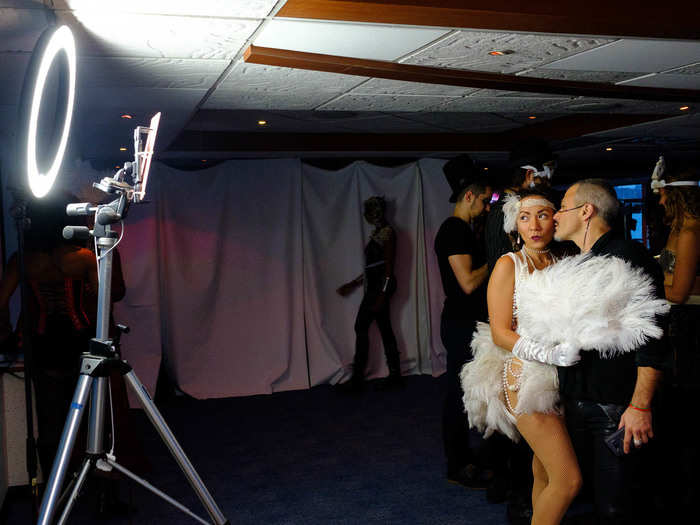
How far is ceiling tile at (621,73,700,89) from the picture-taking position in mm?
3609

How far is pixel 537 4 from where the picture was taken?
258 cm

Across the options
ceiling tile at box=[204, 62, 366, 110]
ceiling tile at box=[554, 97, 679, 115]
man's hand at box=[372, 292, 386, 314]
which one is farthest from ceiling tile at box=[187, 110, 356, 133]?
ceiling tile at box=[554, 97, 679, 115]

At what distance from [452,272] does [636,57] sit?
1346 mm

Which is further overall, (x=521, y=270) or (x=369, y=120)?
(x=369, y=120)

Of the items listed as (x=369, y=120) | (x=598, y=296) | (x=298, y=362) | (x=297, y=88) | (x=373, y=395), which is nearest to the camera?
(x=598, y=296)

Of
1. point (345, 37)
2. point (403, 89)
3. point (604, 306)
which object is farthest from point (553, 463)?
point (403, 89)

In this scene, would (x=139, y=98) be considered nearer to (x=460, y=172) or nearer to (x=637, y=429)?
(x=460, y=172)

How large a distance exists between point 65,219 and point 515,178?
2204 mm

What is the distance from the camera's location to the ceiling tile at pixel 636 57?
2.88 meters

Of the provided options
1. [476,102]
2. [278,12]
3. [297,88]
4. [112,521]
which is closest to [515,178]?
[476,102]

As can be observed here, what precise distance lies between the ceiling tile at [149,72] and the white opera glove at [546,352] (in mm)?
1695

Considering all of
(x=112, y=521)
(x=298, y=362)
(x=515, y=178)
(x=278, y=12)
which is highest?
(x=278, y=12)

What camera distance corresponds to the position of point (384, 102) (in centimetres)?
412

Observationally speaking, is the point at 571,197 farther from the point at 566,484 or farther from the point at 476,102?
the point at 476,102
